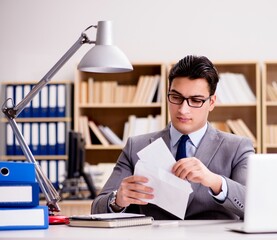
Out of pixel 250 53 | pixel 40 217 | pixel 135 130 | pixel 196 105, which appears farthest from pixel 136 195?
pixel 250 53

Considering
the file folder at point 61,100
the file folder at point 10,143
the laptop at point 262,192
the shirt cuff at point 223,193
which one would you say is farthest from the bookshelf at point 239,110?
the laptop at point 262,192

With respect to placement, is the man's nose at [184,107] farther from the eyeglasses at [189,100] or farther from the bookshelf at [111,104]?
the bookshelf at [111,104]

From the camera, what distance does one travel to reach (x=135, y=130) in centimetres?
668

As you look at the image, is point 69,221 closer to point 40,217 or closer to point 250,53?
point 40,217

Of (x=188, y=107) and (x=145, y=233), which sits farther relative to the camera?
(x=188, y=107)

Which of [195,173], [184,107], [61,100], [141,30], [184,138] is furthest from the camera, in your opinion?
[141,30]

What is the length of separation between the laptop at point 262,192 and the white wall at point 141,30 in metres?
4.69

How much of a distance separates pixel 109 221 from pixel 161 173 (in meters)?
0.25

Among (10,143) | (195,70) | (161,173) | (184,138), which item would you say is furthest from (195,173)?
(10,143)

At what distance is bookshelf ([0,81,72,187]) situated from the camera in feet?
22.0

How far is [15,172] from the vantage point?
2.42 meters

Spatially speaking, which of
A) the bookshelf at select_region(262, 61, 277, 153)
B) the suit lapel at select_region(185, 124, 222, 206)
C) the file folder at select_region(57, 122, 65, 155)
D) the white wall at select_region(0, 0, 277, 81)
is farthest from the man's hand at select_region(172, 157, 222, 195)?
the white wall at select_region(0, 0, 277, 81)

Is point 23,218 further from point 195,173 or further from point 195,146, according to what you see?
point 195,146

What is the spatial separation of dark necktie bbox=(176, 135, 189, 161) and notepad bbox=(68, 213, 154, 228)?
457mm
